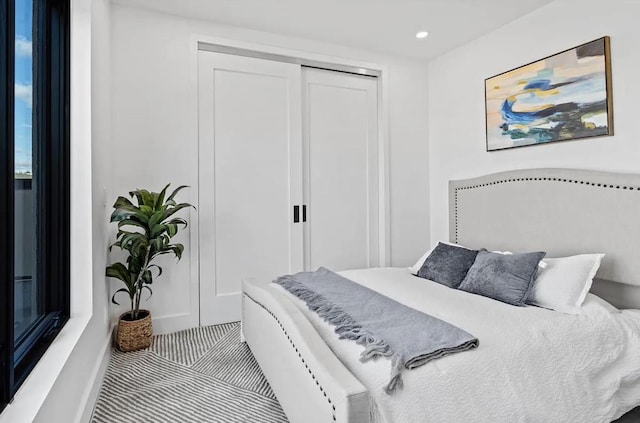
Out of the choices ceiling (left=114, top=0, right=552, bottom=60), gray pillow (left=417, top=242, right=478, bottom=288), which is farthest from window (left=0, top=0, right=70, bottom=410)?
gray pillow (left=417, top=242, right=478, bottom=288)

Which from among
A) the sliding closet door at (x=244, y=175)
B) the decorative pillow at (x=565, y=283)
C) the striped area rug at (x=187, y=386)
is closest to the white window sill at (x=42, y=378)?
the striped area rug at (x=187, y=386)

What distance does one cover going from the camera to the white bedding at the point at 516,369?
1312 millimetres

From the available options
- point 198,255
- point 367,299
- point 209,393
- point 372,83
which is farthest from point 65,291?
point 372,83

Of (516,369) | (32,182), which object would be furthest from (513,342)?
(32,182)

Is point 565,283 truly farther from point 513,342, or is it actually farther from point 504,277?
point 513,342

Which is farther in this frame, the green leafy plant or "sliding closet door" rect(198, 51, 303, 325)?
"sliding closet door" rect(198, 51, 303, 325)

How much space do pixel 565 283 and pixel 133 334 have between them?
9.30ft

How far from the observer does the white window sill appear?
109 centimetres

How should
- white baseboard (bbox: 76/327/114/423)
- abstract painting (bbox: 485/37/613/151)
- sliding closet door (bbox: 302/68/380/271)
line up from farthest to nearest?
1. sliding closet door (bbox: 302/68/380/271)
2. abstract painting (bbox: 485/37/613/151)
3. white baseboard (bbox: 76/327/114/423)

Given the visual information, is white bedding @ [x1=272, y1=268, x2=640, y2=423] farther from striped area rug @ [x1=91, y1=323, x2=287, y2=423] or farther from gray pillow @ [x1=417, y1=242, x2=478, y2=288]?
striped area rug @ [x1=91, y1=323, x2=287, y2=423]

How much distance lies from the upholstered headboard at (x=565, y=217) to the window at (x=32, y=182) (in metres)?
3.08

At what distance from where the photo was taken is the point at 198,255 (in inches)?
124

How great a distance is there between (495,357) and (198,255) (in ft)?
7.93

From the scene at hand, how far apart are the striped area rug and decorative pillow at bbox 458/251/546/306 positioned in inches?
55.2
